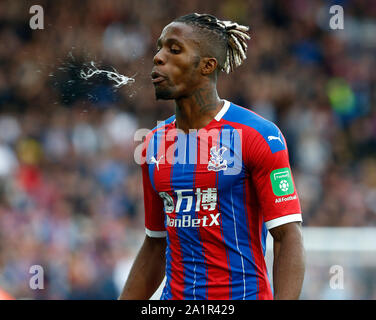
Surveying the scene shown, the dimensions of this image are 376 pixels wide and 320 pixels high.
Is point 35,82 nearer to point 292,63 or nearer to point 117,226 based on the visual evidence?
point 117,226

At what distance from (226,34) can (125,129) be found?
6.85 metres

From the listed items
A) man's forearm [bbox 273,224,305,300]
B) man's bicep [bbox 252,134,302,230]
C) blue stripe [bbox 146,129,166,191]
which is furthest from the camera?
blue stripe [bbox 146,129,166,191]

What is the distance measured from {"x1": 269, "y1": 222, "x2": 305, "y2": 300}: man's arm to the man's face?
86 centimetres

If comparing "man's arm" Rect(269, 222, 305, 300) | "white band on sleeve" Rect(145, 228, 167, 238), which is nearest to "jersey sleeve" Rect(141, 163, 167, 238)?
"white band on sleeve" Rect(145, 228, 167, 238)

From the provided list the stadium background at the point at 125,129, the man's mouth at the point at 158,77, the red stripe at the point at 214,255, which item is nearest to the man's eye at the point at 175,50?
the man's mouth at the point at 158,77

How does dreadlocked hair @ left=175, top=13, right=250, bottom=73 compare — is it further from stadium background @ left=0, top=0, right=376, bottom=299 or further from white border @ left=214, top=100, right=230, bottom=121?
stadium background @ left=0, top=0, right=376, bottom=299

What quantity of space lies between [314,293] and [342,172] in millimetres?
3762

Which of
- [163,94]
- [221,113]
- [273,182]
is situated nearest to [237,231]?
[273,182]

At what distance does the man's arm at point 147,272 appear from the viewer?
3.90 m

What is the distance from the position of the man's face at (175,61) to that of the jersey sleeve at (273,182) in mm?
491

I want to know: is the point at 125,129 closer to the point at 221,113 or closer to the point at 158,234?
the point at 158,234

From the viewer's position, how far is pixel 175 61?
353cm

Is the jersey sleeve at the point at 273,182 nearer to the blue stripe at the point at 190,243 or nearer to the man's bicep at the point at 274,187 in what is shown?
the man's bicep at the point at 274,187

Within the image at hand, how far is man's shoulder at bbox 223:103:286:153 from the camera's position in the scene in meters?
3.38
